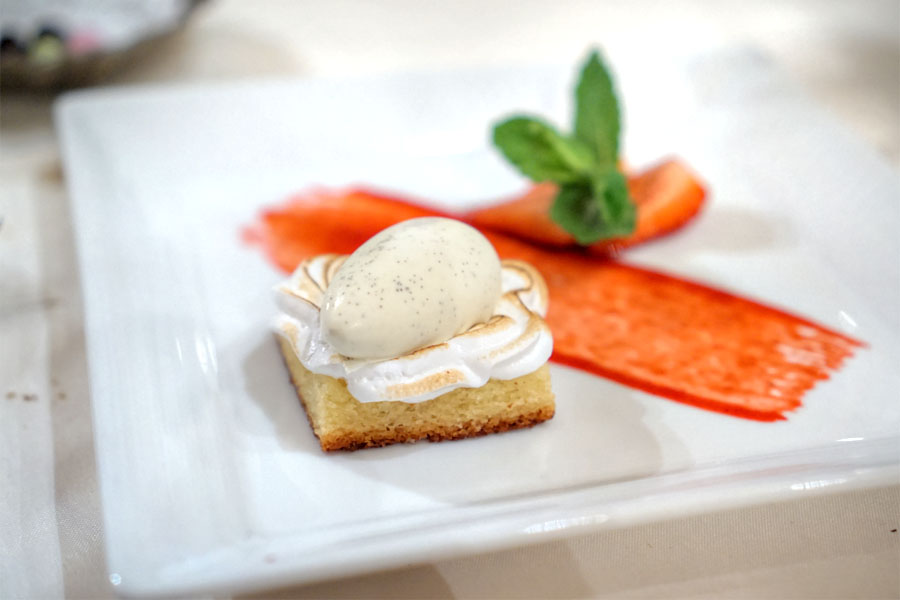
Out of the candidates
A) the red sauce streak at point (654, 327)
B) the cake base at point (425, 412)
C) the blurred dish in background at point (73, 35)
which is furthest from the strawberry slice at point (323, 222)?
the blurred dish in background at point (73, 35)

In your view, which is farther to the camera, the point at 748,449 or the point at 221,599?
the point at 748,449

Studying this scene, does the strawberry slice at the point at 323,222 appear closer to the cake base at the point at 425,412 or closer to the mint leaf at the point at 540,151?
the mint leaf at the point at 540,151

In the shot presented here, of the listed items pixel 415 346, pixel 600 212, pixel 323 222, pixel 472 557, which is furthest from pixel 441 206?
pixel 472 557

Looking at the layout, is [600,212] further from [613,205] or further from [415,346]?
[415,346]

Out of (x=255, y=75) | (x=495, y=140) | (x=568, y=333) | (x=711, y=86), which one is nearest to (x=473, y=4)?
(x=255, y=75)

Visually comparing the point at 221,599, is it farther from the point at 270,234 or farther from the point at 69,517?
the point at 270,234

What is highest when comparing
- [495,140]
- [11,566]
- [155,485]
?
[495,140]
